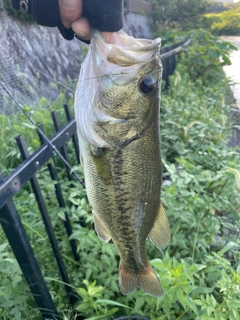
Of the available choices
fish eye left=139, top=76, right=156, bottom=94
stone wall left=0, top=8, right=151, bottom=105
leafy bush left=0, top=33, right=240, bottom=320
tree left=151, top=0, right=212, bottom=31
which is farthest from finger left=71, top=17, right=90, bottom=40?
tree left=151, top=0, right=212, bottom=31

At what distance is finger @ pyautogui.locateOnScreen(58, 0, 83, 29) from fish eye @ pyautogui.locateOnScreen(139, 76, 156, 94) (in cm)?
30

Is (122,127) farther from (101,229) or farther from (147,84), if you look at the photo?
(101,229)

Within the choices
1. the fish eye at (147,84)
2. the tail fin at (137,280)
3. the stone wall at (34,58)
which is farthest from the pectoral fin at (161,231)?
the stone wall at (34,58)

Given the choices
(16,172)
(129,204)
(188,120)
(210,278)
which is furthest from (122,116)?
(188,120)

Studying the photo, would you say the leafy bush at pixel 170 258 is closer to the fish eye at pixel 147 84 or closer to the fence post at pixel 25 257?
the fence post at pixel 25 257

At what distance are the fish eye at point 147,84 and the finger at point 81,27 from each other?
9.7 inches

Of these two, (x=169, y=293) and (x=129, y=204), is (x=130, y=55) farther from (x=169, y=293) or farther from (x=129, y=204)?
(x=169, y=293)

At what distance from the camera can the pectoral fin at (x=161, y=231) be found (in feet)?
4.44

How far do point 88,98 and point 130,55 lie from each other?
0.70 feet

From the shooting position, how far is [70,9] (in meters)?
1.04

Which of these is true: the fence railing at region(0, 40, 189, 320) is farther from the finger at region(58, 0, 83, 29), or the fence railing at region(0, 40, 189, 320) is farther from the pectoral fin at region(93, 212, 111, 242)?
the finger at region(58, 0, 83, 29)

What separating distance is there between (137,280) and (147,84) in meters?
0.87

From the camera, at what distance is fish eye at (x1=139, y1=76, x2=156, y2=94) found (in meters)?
1.15

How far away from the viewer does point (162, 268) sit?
1.50 metres
